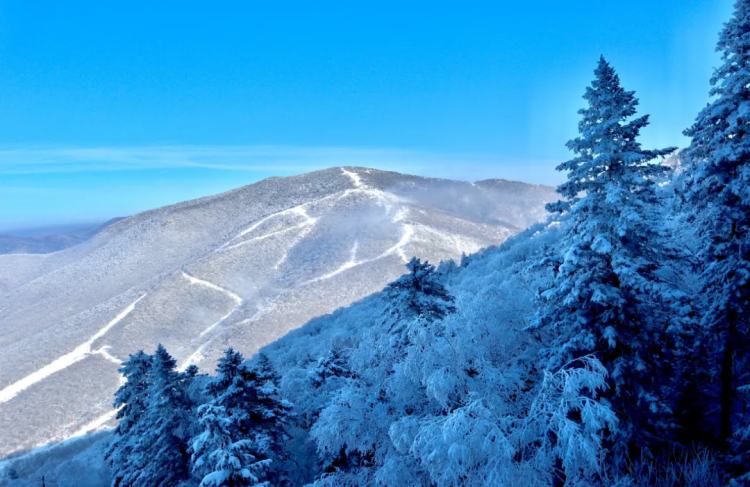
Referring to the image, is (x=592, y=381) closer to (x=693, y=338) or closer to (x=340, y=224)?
(x=693, y=338)

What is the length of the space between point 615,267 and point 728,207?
3.43 m

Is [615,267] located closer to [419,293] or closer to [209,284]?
[419,293]

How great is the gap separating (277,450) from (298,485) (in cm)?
326

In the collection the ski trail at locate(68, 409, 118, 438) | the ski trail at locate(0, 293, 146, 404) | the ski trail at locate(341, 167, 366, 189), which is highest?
the ski trail at locate(341, 167, 366, 189)

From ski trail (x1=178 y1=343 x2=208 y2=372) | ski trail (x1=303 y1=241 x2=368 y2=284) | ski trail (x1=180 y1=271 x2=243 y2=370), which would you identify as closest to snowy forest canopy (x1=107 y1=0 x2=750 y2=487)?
ski trail (x1=178 y1=343 x2=208 y2=372)

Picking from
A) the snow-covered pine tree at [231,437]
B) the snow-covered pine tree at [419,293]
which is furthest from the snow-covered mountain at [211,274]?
the snow-covered pine tree at [419,293]

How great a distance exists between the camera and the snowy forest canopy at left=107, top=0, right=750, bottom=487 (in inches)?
285

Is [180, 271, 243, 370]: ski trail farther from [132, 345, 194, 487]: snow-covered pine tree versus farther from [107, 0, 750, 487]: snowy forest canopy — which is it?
[107, 0, 750, 487]: snowy forest canopy

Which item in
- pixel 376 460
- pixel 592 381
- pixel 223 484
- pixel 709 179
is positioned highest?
pixel 709 179

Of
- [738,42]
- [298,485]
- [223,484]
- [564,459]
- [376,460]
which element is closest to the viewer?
[564,459]

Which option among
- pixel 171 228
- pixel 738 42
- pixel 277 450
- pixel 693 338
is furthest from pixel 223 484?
pixel 171 228

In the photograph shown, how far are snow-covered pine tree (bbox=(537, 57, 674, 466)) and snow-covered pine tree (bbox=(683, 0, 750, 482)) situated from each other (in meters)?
1.34

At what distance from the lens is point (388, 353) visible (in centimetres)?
1192

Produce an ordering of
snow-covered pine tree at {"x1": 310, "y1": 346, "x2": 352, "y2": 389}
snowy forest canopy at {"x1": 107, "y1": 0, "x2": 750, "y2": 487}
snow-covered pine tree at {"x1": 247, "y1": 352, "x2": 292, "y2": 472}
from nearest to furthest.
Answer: snowy forest canopy at {"x1": 107, "y1": 0, "x2": 750, "y2": 487}, snow-covered pine tree at {"x1": 247, "y1": 352, "x2": 292, "y2": 472}, snow-covered pine tree at {"x1": 310, "y1": 346, "x2": 352, "y2": 389}
